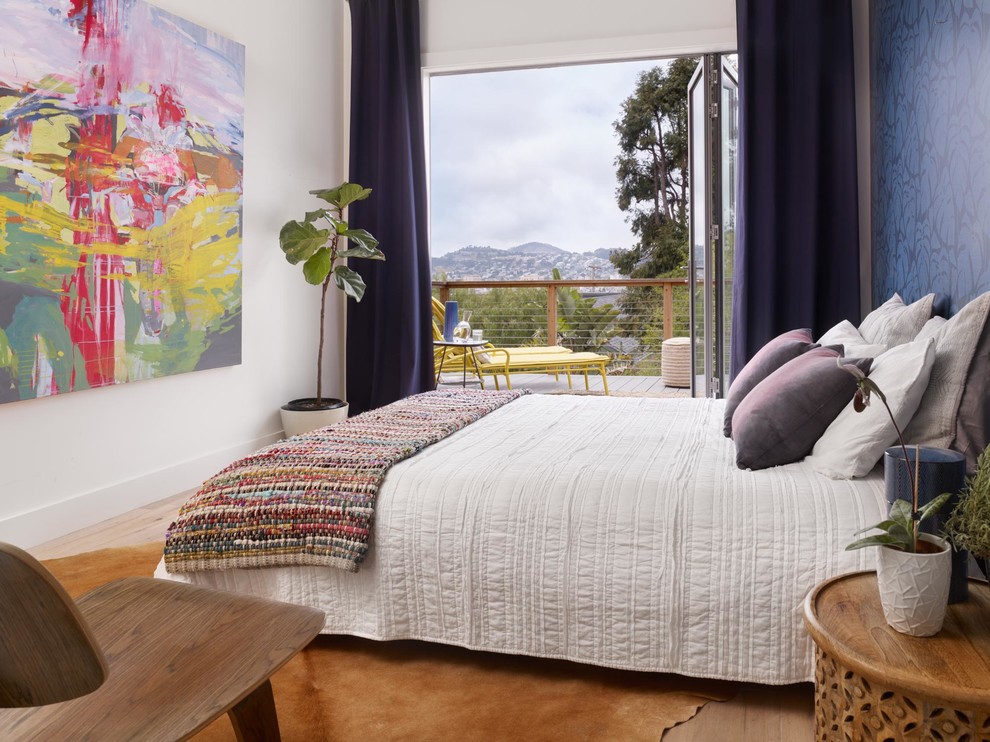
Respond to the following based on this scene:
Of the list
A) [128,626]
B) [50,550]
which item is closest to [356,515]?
[128,626]

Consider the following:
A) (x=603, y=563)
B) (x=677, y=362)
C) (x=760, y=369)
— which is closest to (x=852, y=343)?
(x=760, y=369)

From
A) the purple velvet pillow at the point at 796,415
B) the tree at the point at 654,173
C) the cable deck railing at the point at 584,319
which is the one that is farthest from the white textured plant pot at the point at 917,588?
the tree at the point at 654,173

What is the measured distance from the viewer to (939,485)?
1.52 metres

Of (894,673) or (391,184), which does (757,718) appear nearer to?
(894,673)

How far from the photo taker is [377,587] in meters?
2.10

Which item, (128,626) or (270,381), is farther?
(270,381)

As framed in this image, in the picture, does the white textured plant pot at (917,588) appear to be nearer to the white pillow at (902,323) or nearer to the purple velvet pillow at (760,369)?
the purple velvet pillow at (760,369)

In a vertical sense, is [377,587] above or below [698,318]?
below

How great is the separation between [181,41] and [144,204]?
80cm

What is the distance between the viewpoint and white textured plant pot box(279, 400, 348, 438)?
15.0 feet

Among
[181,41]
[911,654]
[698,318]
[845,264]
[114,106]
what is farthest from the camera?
[698,318]

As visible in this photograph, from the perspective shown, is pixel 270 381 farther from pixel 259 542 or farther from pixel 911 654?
pixel 911 654

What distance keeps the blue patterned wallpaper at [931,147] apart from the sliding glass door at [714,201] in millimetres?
808

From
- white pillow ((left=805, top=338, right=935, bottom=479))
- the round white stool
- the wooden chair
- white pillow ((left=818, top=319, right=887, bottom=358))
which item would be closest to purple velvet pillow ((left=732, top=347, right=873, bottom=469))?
white pillow ((left=805, top=338, right=935, bottom=479))
